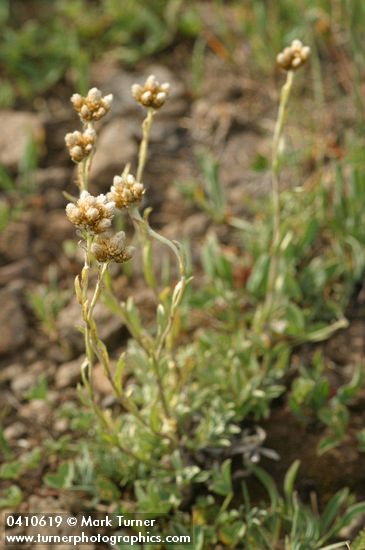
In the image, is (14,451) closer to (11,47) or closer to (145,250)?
(145,250)

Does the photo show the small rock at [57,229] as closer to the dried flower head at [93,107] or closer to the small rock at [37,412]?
the small rock at [37,412]

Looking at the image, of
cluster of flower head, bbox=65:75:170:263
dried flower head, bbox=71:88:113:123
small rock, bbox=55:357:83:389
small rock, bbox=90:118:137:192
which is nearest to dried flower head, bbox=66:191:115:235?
cluster of flower head, bbox=65:75:170:263

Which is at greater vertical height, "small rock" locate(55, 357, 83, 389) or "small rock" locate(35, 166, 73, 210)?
"small rock" locate(35, 166, 73, 210)

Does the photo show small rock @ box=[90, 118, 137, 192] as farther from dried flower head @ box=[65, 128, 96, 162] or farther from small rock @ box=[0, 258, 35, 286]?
dried flower head @ box=[65, 128, 96, 162]

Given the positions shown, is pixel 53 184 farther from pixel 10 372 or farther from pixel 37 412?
pixel 37 412

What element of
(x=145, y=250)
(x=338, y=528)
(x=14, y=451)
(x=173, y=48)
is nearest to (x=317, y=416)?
(x=338, y=528)

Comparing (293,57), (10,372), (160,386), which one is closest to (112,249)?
(160,386)
